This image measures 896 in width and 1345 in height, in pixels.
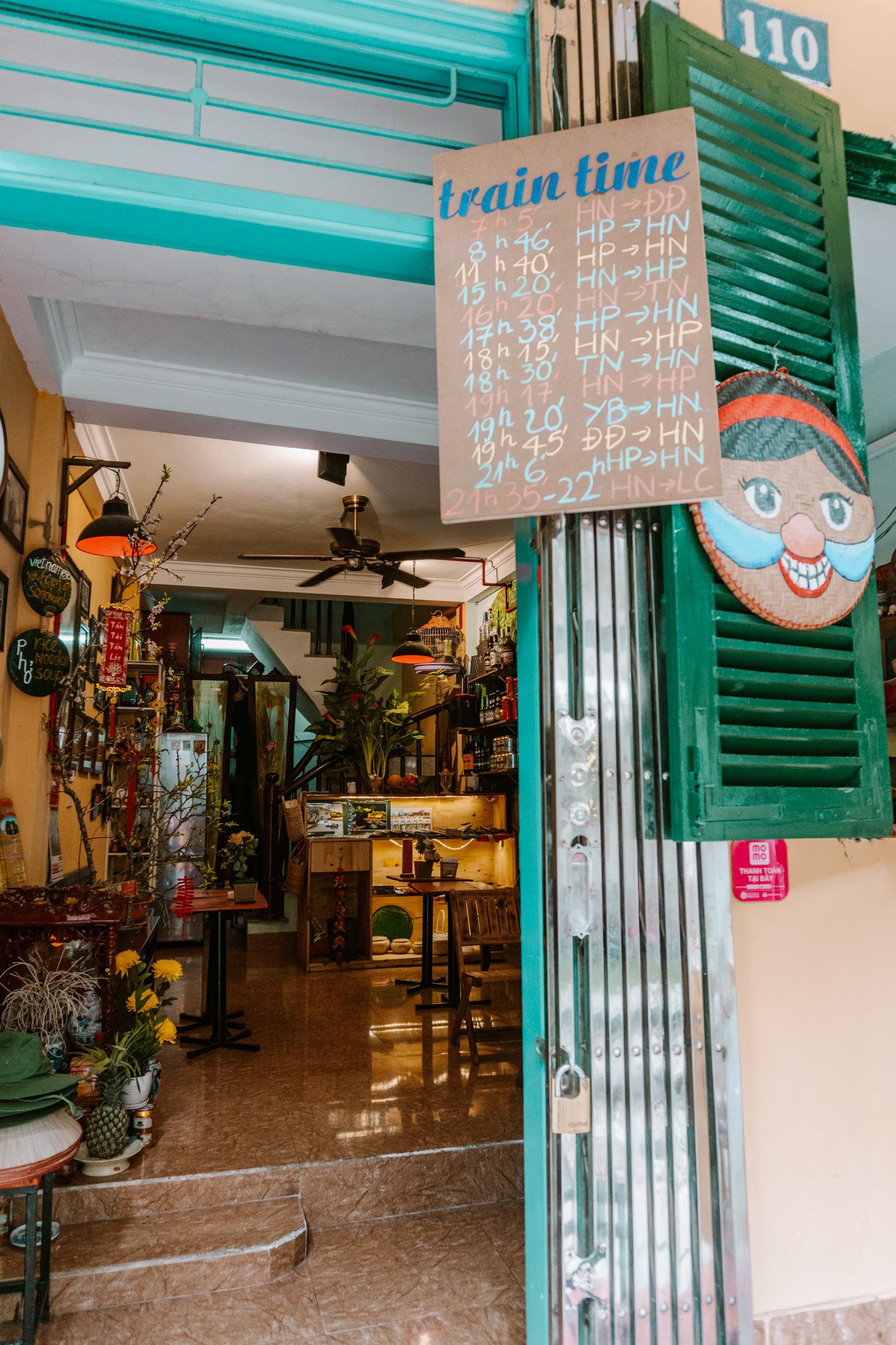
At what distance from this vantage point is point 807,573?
1874 millimetres

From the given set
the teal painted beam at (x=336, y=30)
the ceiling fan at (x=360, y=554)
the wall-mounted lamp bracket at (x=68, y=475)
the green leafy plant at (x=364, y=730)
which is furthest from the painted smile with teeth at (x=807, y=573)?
the green leafy plant at (x=364, y=730)

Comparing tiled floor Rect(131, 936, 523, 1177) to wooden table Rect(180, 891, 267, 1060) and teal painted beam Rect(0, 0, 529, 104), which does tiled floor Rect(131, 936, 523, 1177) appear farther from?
teal painted beam Rect(0, 0, 529, 104)

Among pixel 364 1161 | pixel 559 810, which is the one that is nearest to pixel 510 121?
pixel 559 810

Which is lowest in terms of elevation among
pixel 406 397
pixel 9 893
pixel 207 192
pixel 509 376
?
pixel 9 893

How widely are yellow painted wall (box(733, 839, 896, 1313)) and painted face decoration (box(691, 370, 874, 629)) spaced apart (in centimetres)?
77

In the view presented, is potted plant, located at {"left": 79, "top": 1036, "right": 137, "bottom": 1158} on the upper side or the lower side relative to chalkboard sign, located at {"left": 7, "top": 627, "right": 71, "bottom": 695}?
lower

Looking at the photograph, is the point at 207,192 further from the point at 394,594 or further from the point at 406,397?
the point at 394,594

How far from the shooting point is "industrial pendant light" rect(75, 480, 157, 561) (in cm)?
421

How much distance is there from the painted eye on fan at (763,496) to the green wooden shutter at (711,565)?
143mm

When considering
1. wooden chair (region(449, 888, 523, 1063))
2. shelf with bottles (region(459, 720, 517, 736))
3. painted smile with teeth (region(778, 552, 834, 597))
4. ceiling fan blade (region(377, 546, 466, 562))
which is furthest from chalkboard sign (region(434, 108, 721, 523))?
shelf with bottles (region(459, 720, 517, 736))

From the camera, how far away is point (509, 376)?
1777mm

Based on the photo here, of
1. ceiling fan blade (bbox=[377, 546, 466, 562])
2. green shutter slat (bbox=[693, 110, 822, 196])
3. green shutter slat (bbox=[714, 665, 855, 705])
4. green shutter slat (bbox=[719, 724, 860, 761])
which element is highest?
ceiling fan blade (bbox=[377, 546, 466, 562])

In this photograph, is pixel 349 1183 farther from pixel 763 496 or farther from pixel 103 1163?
pixel 763 496

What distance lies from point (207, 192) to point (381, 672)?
696cm
